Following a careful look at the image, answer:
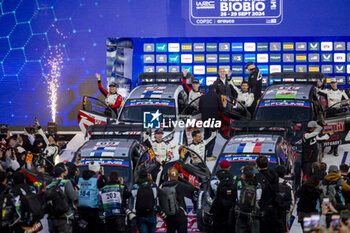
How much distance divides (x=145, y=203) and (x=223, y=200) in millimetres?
1183

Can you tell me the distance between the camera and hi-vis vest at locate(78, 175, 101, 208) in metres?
11.0

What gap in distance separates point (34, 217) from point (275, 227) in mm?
3641

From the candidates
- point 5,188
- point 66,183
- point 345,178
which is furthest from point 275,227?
point 5,188

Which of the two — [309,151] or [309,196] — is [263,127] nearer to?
[309,151]

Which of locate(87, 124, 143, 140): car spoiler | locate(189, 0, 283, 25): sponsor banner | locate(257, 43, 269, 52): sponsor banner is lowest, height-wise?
locate(87, 124, 143, 140): car spoiler

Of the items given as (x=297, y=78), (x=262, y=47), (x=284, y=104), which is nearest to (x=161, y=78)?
(x=297, y=78)

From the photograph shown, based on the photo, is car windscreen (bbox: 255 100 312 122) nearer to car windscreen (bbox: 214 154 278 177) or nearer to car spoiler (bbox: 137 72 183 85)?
car spoiler (bbox: 137 72 183 85)

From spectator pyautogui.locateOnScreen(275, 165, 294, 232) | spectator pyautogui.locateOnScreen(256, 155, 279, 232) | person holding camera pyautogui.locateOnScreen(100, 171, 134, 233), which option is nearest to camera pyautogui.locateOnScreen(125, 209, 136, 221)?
person holding camera pyautogui.locateOnScreen(100, 171, 134, 233)

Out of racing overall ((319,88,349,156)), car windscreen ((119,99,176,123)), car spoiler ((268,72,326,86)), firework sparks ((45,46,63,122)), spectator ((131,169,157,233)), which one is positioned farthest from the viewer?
firework sparks ((45,46,63,122))

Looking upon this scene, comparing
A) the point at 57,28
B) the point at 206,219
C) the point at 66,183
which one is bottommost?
the point at 206,219

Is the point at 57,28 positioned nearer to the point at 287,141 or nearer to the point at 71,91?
the point at 71,91

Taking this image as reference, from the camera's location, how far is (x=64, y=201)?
10.8 metres

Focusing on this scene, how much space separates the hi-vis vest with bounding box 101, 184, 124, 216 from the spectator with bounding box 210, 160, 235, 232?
1442 millimetres

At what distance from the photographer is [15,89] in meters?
22.7
